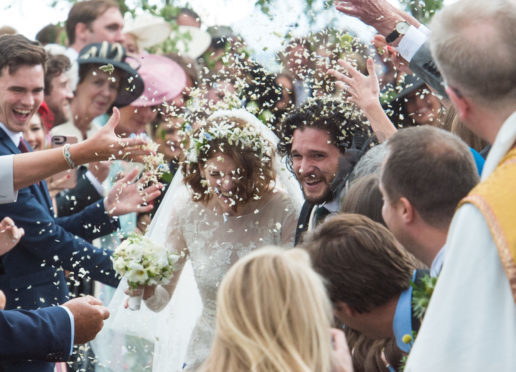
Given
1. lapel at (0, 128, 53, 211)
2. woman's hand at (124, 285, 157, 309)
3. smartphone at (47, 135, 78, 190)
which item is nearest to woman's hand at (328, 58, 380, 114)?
woman's hand at (124, 285, 157, 309)

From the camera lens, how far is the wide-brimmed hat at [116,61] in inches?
266

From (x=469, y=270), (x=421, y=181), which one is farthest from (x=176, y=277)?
(x=469, y=270)

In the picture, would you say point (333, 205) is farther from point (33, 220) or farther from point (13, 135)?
point (13, 135)

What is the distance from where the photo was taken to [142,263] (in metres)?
4.40

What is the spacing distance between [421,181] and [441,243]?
0.21 m

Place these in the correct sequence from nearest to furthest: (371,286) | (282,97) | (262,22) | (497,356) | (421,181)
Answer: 1. (497,356)
2. (421,181)
3. (371,286)
4. (262,22)
5. (282,97)

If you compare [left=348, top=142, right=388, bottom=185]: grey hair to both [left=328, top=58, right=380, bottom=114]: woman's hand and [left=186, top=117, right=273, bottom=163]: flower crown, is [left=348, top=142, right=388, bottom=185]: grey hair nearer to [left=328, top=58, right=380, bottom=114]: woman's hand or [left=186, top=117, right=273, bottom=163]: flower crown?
[left=328, top=58, right=380, bottom=114]: woman's hand

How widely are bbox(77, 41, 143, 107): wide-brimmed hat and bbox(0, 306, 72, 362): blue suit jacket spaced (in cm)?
345

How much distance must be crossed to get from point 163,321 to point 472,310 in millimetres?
3532

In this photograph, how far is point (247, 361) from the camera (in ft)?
7.25

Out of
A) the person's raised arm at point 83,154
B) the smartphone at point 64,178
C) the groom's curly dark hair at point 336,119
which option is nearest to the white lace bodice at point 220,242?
the groom's curly dark hair at point 336,119

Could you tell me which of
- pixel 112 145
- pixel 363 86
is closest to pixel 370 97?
pixel 363 86

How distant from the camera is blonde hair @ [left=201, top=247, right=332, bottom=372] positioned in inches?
86.4

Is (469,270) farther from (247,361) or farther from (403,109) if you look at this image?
(403,109)
